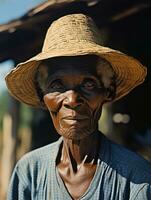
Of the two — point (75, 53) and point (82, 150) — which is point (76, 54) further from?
point (82, 150)

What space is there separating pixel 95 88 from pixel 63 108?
0.56 feet

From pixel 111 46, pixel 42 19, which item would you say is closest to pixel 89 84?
pixel 42 19

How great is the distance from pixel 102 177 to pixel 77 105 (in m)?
0.35

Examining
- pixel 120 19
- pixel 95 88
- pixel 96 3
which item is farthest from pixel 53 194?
pixel 120 19

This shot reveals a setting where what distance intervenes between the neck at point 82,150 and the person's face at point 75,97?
0.10m

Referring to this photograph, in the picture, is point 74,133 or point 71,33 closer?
point 74,133

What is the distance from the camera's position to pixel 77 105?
265 cm

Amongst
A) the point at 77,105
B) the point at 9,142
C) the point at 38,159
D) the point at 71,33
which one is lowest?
the point at 9,142

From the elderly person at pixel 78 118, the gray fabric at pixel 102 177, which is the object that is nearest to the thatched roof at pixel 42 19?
the elderly person at pixel 78 118

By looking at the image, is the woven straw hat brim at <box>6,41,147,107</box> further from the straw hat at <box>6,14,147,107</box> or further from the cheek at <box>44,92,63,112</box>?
the cheek at <box>44,92,63,112</box>

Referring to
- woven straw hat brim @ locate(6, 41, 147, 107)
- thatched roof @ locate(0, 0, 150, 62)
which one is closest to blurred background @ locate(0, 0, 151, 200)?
thatched roof @ locate(0, 0, 150, 62)

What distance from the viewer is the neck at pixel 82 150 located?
2.83 metres

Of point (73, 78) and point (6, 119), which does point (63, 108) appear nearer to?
point (73, 78)

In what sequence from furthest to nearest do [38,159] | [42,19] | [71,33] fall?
[42,19]
[38,159]
[71,33]
